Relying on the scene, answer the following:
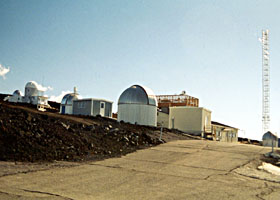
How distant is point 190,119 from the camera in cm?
3275

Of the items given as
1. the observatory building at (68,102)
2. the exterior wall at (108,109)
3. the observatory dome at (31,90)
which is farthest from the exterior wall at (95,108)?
the observatory dome at (31,90)

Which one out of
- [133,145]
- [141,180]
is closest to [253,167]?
[141,180]

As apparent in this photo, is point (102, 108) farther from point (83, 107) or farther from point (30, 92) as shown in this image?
point (30, 92)

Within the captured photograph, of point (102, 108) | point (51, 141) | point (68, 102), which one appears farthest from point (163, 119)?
point (51, 141)

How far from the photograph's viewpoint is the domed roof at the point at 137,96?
2808cm

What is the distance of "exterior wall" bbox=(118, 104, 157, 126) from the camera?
28.0 metres

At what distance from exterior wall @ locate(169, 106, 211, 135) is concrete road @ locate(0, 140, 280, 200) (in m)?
20.8

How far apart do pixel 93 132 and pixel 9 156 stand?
18.6ft

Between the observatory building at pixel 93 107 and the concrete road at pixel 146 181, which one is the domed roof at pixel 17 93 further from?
the concrete road at pixel 146 181

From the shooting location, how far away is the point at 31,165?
28.9 ft

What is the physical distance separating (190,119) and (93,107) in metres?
11.4

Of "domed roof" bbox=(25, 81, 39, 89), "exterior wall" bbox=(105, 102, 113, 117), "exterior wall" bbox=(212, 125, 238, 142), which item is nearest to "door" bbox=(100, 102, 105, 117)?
"exterior wall" bbox=(105, 102, 113, 117)

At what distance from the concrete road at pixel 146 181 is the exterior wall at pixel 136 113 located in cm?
1643

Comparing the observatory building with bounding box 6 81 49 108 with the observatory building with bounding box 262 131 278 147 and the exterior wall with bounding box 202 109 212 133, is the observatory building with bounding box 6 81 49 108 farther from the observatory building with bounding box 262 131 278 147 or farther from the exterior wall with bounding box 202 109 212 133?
the observatory building with bounding box 262 131 278 147
